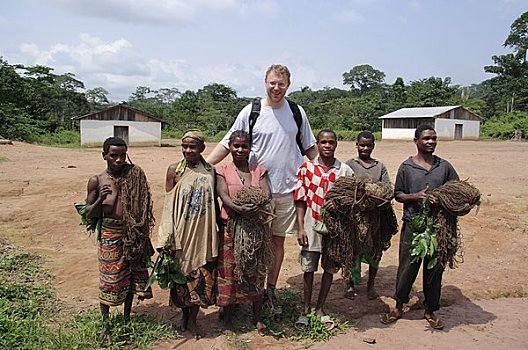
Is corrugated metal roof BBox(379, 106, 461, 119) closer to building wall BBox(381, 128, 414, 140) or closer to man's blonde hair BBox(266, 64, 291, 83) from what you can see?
building wall BBox(381, 128, 414, 140)

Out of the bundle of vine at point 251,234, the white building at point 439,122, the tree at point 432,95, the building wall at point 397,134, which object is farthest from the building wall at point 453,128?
the bundle of vine at point 251,234

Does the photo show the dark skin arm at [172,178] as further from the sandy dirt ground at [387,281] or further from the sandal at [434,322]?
the sandal at [434,322]

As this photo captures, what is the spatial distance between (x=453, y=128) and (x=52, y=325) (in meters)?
36.0

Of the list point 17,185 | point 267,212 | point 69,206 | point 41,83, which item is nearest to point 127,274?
point 267,212

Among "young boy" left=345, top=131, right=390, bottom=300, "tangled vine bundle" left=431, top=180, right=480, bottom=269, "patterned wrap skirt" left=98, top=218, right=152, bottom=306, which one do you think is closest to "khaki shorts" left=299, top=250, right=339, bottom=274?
"young boy" left=345, top=131, right=390, bottom=300

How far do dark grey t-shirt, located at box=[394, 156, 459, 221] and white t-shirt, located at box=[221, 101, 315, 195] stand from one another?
96cm

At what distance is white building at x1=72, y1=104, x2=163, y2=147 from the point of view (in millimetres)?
26766

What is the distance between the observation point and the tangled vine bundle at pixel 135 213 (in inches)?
129

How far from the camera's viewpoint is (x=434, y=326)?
3.72 m

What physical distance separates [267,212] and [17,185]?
8781 millimetres

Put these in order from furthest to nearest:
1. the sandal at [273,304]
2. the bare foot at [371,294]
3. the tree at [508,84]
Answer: the tree at [508,84], the bare foot at [371,294], the sandal at [273,304]

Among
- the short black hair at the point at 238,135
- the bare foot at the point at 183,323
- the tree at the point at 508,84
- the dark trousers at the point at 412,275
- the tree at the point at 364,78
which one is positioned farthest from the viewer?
the tree at the point at 364,78

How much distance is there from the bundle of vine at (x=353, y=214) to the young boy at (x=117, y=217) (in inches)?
58.2

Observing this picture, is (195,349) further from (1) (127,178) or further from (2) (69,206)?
(2) (69,206)
